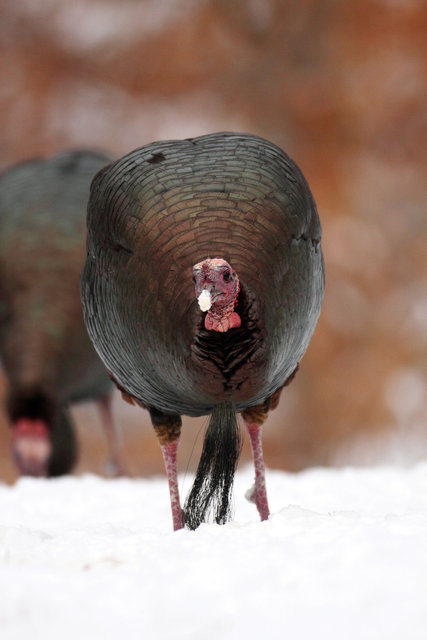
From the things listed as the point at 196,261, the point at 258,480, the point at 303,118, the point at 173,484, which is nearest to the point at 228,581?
the point at 196,261

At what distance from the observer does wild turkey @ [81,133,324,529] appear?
2.91 m

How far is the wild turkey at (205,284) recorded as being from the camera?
2.91 metres

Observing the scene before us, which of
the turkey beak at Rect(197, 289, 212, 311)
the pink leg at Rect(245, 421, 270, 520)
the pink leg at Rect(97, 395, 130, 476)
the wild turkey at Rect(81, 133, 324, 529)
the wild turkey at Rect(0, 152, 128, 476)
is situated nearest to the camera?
the turkey beak at Rect(197, 289, 212, 311)

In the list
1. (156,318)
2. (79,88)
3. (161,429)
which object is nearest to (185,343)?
(156,318)

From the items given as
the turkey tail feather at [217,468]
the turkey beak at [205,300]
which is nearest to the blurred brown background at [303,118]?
the turkey tail feather at [217,468]

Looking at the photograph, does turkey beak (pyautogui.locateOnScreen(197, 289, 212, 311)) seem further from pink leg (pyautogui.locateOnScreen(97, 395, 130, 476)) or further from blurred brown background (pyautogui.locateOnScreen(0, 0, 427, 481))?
blurred brown background (pyautogui.locateOnScreen(0, 0, 427, 481))

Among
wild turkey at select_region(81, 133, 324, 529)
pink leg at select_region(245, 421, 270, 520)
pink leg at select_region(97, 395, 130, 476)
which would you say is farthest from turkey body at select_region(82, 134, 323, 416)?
pink leg at select_region(97, 395, 130, 476)

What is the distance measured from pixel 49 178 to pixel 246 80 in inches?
214

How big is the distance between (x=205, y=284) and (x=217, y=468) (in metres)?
0.69

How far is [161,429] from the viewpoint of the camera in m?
3.55

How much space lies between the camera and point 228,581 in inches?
89.7

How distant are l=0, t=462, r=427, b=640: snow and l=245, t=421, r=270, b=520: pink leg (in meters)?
0.60

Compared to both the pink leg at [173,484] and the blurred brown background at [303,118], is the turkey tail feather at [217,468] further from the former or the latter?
the blurred brown background at [303,118]

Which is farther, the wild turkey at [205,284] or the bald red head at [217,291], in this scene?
the wild turkey at [205,284]
